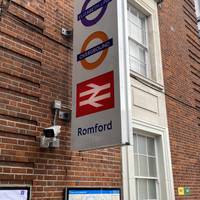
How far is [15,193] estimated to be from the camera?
14.2ft

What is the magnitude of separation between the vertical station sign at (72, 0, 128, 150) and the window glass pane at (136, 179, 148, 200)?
8.56 feet

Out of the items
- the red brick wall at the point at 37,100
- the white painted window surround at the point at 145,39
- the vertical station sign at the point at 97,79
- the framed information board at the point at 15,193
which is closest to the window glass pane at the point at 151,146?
the white painted window surround at the point at 145,39

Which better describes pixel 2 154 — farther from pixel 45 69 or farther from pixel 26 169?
pixel 45 69

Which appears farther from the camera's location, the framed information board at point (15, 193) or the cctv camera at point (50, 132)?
the cctv camera at point (50, 132)

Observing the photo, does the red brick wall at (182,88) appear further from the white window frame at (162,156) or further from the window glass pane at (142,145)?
the window glass pane at (142,145)

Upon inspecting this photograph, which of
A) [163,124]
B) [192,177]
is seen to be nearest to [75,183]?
[163,124]

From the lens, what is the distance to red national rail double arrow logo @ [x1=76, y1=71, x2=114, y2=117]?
433 cm

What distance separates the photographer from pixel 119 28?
14.9 ft

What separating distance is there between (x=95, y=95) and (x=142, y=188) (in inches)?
125

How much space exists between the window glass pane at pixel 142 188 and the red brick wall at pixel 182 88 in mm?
1076

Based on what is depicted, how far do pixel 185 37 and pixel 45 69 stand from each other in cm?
628

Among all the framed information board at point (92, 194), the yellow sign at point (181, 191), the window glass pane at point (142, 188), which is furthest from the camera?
the yellow sign at point (181, 191)

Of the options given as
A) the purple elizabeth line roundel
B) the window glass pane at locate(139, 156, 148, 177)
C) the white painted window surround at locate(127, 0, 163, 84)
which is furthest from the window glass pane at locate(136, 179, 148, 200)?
the purple elizabeth line roundel

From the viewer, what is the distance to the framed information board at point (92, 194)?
509 cm
